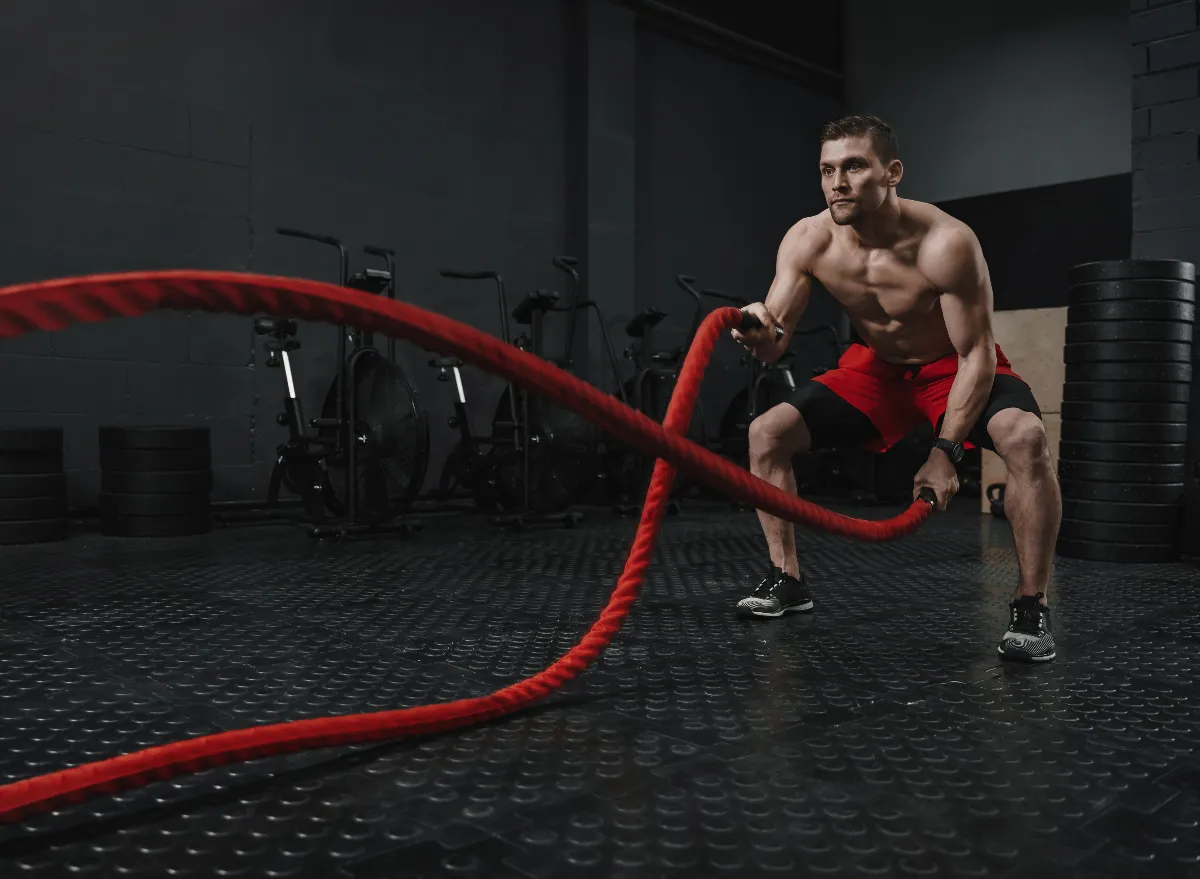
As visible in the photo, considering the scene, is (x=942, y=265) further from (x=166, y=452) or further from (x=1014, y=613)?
(x=166, y=452)

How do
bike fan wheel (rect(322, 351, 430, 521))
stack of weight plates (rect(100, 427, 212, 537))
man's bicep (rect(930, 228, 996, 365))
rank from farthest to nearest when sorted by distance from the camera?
1. stack of weight plates (rect(100, 427, 212, 537))
2. bike fan wheel (rect(322, 351, 430, 521))
3. man's bicep (rect(930, 228, 996, 365))

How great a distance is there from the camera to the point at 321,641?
2486 mm

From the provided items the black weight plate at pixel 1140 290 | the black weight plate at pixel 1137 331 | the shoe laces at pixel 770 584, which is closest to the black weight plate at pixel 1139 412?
the black weight plate at pixel 1137 331

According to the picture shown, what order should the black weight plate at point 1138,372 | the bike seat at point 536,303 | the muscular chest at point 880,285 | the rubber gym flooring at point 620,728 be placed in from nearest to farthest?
1. the rubber gym flooring at point 620,728
2. the muscular chest at point 880,285
3. the black weight plate at point 1138,372
4. the bike seat at point 536,303

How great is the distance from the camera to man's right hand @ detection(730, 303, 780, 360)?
241cm

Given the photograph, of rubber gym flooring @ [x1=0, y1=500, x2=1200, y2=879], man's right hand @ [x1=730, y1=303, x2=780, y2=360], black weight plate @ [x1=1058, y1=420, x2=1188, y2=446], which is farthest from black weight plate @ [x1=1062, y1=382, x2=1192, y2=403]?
man's right hand @ [x1=730, y1=303, x2=780, y2=360]

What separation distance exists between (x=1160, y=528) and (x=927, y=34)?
5961mm

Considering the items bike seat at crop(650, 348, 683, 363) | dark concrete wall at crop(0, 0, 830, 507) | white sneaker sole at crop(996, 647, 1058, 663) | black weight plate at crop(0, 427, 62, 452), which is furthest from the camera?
bike seat at crop(650, 348, 683, 363)

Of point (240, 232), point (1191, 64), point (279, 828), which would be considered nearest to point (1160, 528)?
point (1191, 64)

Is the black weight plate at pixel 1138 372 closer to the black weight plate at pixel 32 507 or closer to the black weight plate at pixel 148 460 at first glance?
the black weight plate at pixel 148 460

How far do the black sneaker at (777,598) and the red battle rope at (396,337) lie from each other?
686mm

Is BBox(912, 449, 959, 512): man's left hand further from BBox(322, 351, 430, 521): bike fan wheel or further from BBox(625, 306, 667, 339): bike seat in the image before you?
BBox(625, 306, 667, 339): bike seat

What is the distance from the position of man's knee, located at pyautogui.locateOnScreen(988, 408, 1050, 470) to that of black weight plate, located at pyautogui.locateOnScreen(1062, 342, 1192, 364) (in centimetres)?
200

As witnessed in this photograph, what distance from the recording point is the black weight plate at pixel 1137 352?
4.10 meters
